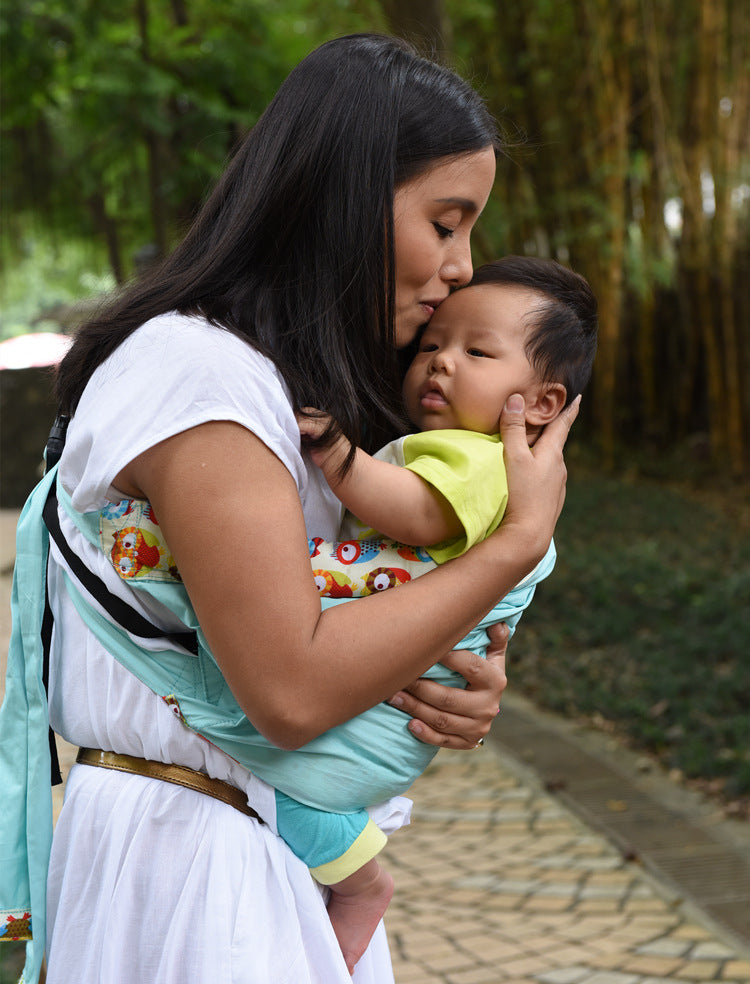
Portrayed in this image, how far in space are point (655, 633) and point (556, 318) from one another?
4460 mm

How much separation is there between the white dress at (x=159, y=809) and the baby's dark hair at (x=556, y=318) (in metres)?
0.42

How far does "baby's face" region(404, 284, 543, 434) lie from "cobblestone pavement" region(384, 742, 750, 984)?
2.01 meters

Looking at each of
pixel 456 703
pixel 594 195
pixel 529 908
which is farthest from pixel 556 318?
pixel 594 195

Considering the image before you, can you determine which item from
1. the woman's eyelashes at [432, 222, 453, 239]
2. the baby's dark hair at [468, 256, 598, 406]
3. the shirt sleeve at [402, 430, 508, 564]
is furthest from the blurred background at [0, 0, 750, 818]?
the woman's eyelashes at [432, 222, 453, 239]

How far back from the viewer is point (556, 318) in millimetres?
1533

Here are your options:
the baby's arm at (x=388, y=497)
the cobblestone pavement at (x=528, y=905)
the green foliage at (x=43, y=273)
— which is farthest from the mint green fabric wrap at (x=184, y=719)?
the green foliage at (x=43, y=273)

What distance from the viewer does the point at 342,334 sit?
1217mm

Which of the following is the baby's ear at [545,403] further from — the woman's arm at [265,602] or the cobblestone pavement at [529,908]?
the cobblestone pavement at [529,908]

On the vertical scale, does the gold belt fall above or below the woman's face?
below

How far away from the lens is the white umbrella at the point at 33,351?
1.55m

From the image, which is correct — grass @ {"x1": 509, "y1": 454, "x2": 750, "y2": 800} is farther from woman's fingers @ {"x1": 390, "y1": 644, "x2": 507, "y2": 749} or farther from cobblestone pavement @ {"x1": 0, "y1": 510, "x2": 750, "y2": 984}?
woman's fingers @ {"x1": 390, "y1": 644, "x2": 507, "y2": 749}

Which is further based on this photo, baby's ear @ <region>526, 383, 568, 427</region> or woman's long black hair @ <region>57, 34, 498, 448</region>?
baby's ear @ <region>526, 383, 568, 427</region>

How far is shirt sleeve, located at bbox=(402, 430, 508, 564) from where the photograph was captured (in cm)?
123

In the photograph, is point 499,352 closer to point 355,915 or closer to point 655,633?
point 355,915
